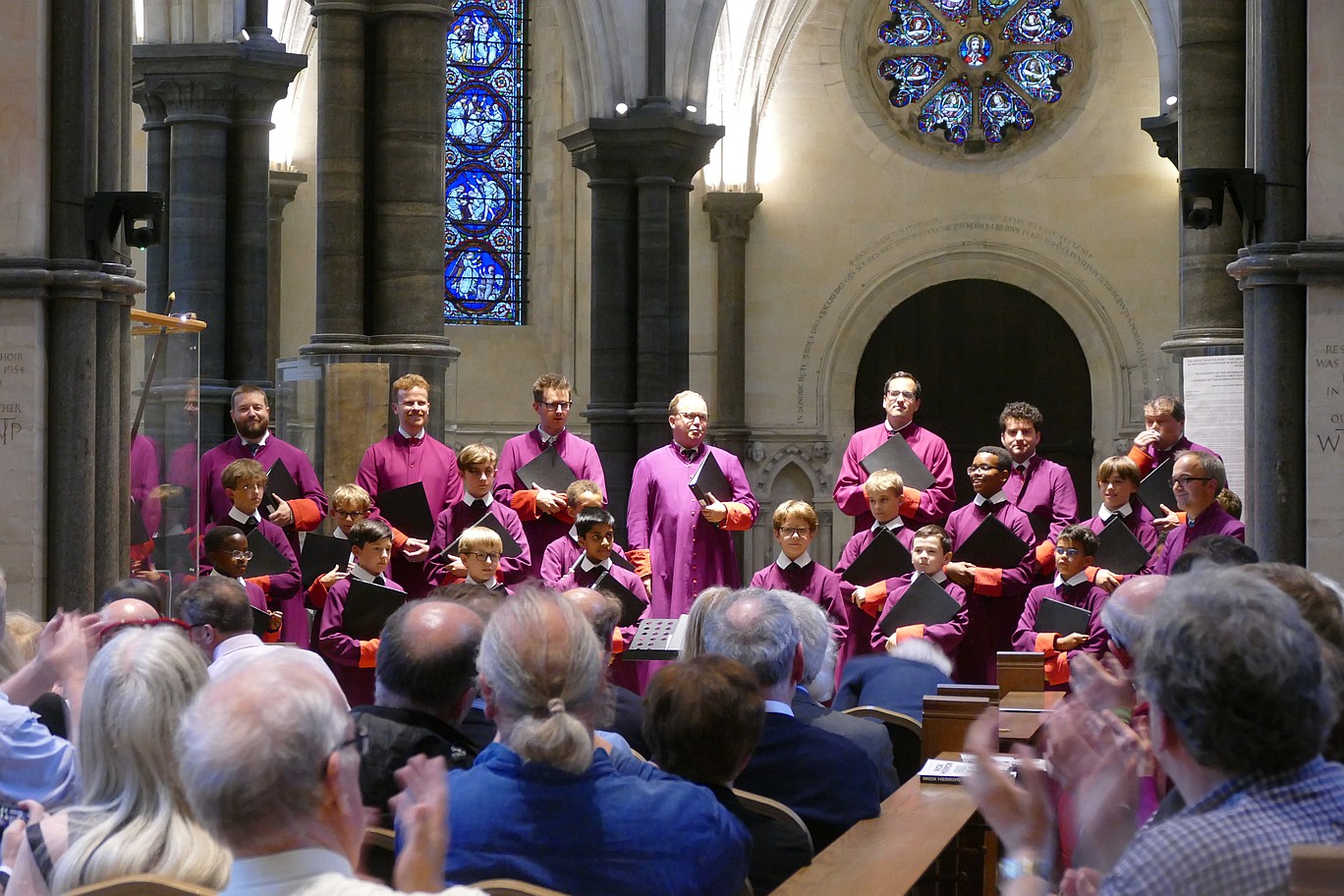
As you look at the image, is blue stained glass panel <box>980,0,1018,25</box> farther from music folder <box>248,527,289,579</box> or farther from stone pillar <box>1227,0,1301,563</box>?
music folder <box>248,527,289,579</box>

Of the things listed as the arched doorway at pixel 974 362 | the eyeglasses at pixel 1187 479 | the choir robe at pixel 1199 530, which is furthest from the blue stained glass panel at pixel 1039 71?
the eyeglasses at pixel 1187 479

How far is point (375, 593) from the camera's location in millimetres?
7363

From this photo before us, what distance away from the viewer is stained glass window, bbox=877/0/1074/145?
18234 millimetres

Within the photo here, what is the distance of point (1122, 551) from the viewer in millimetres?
7852

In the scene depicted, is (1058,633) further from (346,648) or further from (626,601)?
(346,648)

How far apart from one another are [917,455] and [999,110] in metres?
10.3

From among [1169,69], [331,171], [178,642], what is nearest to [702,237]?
[1169,69]

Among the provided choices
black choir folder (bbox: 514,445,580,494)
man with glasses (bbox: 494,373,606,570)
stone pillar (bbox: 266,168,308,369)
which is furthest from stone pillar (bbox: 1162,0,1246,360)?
stone pillar (bbox: 266,168,308,369)

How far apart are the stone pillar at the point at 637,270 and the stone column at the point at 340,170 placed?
471cm

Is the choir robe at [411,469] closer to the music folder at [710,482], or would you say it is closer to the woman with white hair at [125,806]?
the music folder at [710,482]

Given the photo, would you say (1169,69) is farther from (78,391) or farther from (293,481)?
(78,391)

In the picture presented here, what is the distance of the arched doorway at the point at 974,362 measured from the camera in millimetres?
18141

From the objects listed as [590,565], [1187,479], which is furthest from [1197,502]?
[590,565]

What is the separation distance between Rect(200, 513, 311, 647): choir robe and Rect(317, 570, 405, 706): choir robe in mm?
437
